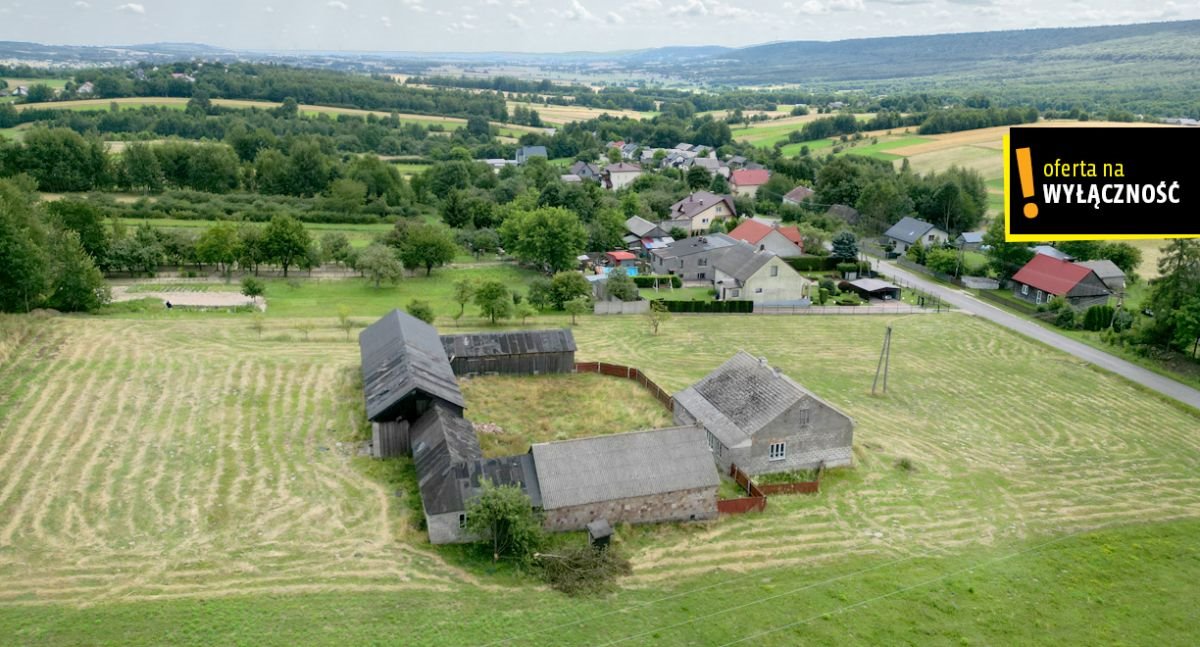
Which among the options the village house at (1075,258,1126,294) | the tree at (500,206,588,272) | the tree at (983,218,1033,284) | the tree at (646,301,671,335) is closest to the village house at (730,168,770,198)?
the tree at (983,218,1033,284)

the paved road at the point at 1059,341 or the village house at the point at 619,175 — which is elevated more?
the village house at the point at 619,175

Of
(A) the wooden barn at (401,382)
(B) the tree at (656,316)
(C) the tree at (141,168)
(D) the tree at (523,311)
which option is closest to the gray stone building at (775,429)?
(A) the wooden barn at (401,382)

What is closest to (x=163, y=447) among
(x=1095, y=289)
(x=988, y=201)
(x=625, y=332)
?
(x=625, y=332)

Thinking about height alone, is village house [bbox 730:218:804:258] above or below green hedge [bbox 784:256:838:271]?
above

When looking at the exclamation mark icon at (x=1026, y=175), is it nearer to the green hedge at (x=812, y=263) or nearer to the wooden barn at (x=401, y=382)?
the wooden barn at (x=401, y=382)

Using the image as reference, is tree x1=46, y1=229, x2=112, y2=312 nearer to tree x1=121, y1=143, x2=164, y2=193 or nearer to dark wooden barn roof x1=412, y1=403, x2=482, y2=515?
dark wooden barn roof x1=412, y1=403, x2=482, y2=515

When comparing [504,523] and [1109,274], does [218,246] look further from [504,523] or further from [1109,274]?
[1109,274]
